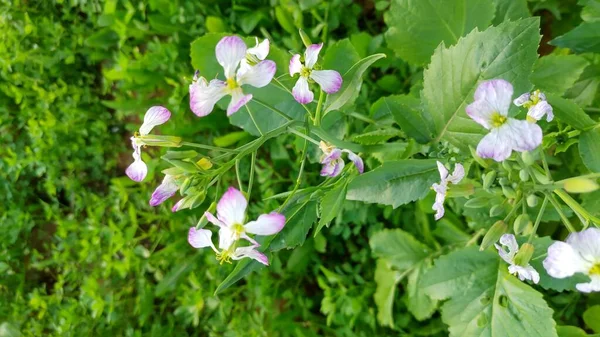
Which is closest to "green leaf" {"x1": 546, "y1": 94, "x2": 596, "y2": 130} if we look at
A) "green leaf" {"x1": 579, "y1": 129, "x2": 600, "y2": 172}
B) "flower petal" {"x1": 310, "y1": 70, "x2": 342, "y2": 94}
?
"green leaf" {"x1": 579, "y1": 129, "x2": 600, "y2": 172}

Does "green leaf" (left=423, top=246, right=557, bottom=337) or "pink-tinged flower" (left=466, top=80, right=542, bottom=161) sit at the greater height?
"pink-tinged flower" (left=466, top=80, right=542, bottom=161)

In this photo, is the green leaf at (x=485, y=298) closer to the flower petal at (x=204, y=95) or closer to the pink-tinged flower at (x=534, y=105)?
the pink-tinged flower at (x=534, y=105)

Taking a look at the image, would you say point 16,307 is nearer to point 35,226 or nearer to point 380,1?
point 35,226

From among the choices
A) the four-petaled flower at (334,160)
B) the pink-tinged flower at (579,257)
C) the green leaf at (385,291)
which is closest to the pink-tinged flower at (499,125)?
the pink-tinged flower at (579,257)

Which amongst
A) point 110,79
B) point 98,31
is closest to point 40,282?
point 110,79

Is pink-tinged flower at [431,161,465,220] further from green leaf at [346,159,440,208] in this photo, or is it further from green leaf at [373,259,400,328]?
green leaf at [373,259,400,328]
